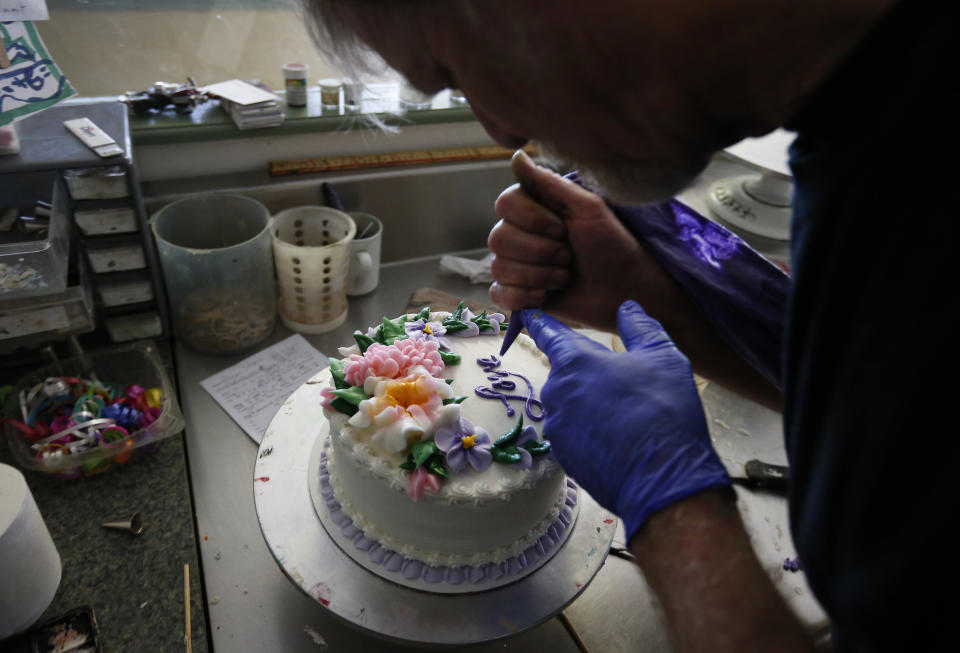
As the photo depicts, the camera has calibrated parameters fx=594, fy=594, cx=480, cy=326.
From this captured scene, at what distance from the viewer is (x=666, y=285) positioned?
101cm

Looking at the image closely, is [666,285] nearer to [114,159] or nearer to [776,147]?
[776,147]

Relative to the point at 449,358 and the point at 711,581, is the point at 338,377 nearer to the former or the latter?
the point at 449,358

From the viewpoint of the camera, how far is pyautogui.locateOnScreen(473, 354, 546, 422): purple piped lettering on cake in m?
0.89

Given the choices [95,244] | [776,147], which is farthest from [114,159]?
[776,147]

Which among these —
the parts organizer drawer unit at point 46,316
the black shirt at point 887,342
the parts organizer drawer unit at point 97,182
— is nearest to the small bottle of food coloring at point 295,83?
the parts organizer drawer unit at point 97,182

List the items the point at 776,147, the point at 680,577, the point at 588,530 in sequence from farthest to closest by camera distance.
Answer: the point at 776,147 < the point at 588,530 < the point at 680,577

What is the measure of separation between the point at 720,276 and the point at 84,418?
1073mm

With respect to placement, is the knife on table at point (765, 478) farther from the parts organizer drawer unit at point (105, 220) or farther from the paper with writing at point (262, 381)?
the parts organizer drawer unit at point (105, 220)

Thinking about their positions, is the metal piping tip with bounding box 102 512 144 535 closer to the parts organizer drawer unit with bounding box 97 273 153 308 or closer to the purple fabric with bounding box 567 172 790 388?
the parts organizer drawer unit with bounding box 97 273 153 308

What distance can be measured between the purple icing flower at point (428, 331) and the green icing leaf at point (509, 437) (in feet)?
0.65

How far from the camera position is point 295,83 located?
1.47 m

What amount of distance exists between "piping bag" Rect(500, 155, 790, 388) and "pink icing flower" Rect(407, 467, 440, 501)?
28 cm

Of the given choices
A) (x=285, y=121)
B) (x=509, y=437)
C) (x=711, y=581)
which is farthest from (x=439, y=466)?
(x=285, y=121)

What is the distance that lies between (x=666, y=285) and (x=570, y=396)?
13.7 inches
